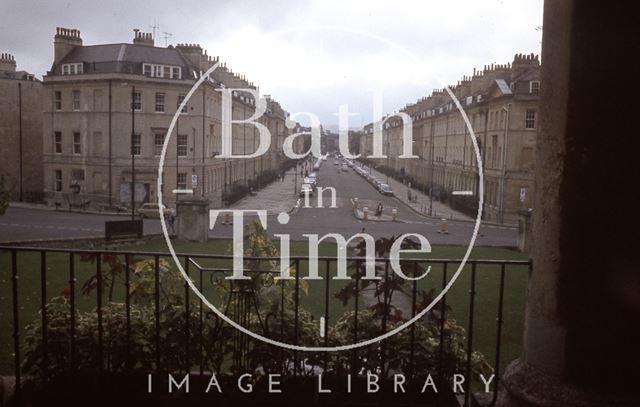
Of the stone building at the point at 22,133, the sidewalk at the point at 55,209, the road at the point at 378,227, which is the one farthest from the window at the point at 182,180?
the stone building at the point at 22,133

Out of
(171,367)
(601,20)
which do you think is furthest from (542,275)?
(171,367)

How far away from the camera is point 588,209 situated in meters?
2.92

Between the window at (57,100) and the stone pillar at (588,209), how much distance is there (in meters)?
44.8

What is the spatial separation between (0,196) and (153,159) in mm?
20347

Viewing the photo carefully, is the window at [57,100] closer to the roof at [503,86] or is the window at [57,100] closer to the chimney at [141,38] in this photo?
the chimney at [141,38]

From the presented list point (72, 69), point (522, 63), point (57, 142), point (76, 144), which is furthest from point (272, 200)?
point (522, 63)

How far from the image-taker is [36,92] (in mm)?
46938

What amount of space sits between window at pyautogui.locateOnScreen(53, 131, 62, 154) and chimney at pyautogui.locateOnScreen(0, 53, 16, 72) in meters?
10.4

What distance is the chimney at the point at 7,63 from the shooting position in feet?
161

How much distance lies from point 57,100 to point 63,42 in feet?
14.1

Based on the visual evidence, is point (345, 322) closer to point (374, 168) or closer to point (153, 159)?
point (153, 159)

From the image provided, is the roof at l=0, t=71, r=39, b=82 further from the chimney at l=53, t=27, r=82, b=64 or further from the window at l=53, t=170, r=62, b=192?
the window at l=53, t=170, r=62, b=192

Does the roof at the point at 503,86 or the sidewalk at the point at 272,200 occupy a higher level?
the roof at the point at 503,86

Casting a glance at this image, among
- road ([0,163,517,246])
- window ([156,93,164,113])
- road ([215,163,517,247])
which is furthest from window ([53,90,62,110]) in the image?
road ([215,163,517,247])
